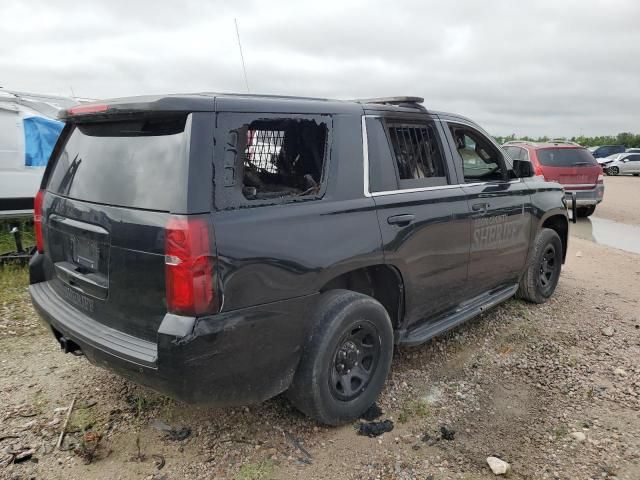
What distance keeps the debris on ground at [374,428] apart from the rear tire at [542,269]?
2592mm

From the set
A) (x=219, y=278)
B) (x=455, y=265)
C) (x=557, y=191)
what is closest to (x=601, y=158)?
(x=557, y=191)

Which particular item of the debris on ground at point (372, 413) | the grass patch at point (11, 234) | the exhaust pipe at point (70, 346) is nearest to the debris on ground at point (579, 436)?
the debris on ground at point (372, 413)

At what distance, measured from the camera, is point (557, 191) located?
5316mm

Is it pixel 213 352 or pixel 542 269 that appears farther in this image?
pixel 542 269

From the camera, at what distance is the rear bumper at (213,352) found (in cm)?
234

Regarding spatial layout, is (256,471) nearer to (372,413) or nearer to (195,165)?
(372,413)

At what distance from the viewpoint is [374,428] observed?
310cm

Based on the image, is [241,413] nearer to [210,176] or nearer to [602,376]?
[210,176]

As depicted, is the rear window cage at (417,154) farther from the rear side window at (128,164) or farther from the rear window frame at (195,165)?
the rear side window at (128,164)

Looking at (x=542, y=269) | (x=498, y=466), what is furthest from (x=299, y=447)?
(x=542, y=269)

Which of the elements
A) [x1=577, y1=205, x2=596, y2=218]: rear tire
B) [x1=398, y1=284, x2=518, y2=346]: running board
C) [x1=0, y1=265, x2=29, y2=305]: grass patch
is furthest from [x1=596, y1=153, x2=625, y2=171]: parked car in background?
[x1=0, y1=265, x2=29, y2=305]: grass patch

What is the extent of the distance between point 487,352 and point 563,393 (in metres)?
0.73

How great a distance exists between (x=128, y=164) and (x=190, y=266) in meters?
0.73

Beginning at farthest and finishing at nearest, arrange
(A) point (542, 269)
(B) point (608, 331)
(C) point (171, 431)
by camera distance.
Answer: (A) point (542, 269)
(B) point (608, 331)
(C) point (171, 431)
